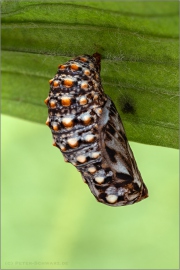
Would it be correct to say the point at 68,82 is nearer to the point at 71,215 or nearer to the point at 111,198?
the point at 111,198

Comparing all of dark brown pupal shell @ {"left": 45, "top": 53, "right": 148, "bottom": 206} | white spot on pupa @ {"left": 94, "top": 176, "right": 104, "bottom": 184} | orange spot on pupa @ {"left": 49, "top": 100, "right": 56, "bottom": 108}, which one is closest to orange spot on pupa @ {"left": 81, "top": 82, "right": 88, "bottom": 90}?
dark brown pupal shell @ {"left": 45, "top": 53, "right": 148, "bottom": 206}

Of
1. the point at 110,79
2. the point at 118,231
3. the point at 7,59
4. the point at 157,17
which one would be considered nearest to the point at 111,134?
the point at 110,79

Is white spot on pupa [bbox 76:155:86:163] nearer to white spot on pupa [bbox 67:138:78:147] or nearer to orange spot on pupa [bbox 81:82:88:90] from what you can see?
white spot on pupa [bbox 67:138:78:147]

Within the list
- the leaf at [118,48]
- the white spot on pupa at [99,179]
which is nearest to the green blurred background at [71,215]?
the leaf at [118,48]

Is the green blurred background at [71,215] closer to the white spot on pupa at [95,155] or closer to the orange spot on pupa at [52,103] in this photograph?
→ the white spot on pupa at [95,155]

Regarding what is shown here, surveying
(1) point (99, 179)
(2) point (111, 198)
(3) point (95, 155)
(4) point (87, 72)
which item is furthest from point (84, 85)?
(2) point (111, 198)

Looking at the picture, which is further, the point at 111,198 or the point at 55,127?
the point at 111,198
